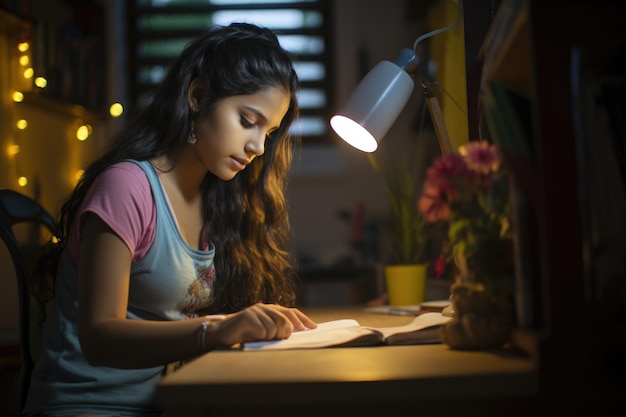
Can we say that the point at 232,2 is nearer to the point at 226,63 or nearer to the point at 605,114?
the point at 226,63

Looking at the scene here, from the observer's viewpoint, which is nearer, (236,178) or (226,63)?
(226,63)

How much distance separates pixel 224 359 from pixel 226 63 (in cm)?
69

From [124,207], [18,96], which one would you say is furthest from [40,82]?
[124,207]

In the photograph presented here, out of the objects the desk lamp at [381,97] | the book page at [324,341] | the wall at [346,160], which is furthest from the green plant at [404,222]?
the wall at [346,160]

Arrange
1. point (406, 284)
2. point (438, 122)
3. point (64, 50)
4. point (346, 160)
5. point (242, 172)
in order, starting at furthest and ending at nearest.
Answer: point (346, 160) → point (64, 50) → point (406, 284) → point (242, 172) → point (438, 122)

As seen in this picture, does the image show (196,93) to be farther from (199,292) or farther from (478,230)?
(478,230)

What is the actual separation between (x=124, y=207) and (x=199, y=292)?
0.96 ft

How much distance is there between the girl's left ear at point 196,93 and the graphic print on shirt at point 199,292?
0.30 meters

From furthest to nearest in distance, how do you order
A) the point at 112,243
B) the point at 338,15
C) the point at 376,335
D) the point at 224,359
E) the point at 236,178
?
the point at 338,15 → the point at 236,178 → the point at 112,243 → the point at 376,335 → the point at 224,359

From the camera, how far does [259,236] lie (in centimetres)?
154

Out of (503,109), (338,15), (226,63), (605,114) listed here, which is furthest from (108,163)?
(338,15)

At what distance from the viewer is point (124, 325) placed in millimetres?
901

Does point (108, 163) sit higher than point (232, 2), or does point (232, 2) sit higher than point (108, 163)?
point (232, 2)

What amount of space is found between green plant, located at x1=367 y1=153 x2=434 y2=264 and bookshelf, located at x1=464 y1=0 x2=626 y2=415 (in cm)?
109
